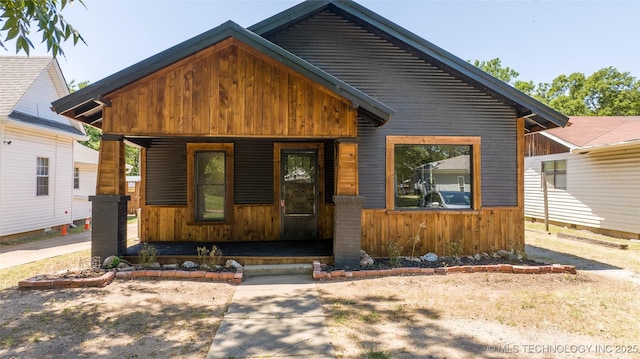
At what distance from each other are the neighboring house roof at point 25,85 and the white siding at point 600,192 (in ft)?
60.8

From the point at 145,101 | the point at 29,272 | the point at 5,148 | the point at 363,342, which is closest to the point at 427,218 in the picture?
the point at 363,342

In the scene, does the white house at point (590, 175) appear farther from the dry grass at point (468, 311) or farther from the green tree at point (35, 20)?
the green tree at point (35, 20)

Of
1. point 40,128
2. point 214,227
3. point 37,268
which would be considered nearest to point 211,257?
point 214,227

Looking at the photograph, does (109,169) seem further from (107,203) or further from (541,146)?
(541,146)

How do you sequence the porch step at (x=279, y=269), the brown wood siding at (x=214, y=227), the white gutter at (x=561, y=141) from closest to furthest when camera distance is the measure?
1. the porch step at (x=279, y=269)
2. the brown wood siding at (x=214, y=227)
3. the white gutter at (x=561, y=141)

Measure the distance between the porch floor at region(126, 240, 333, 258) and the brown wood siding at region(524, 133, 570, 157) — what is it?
1021cm

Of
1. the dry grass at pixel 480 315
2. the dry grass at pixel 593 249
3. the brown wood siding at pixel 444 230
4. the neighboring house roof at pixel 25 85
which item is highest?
the neighboring house roof at pixel 25 85

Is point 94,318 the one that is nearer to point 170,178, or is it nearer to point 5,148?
point 170,178

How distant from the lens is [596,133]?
12023mm

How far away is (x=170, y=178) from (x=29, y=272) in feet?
10.4

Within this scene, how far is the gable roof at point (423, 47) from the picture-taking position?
6891mm

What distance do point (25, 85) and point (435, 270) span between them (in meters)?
14.2

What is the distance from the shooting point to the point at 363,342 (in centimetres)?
338

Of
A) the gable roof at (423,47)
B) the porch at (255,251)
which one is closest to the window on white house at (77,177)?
the porch at (255,251)
